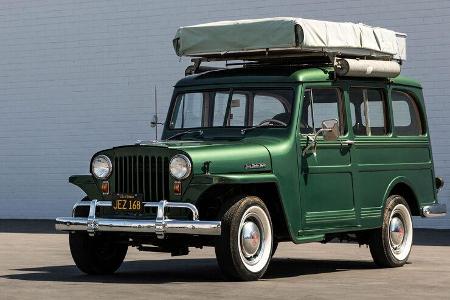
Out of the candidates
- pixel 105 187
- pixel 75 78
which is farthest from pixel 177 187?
pixel 75 78

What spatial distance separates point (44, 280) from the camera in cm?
1144

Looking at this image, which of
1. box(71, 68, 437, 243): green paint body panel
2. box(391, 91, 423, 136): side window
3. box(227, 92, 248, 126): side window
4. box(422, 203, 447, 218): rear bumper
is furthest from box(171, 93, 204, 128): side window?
box(422, 203, 447, 218): rear bumper

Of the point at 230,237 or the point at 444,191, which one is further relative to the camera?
the point at 444,191

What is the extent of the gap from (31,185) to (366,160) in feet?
46.0

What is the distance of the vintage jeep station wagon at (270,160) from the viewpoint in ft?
36.6

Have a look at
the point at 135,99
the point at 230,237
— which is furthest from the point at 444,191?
the point at 230,237

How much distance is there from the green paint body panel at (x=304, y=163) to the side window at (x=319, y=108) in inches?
3.4

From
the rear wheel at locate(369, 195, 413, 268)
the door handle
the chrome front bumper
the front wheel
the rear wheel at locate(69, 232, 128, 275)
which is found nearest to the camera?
the chrome front bumper

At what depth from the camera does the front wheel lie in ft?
35.8

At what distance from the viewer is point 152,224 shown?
1094cm

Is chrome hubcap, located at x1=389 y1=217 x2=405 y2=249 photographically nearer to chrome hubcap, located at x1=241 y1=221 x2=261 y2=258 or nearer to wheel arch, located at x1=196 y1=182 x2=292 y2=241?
wheel arch, located at x1=196 y1=182 x2=292 y2=241

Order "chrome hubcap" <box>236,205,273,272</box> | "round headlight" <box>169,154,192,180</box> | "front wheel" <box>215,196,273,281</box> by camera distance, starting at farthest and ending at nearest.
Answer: "chrome hubcap" <box>236,205,273,272</box> < "round headlight" <box>169,154,192,180</box> < "front wheel" <box>215,196,273,281</box>

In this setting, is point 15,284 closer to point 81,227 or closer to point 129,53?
point 81,227

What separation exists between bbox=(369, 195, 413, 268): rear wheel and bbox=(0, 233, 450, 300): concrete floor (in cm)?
16
